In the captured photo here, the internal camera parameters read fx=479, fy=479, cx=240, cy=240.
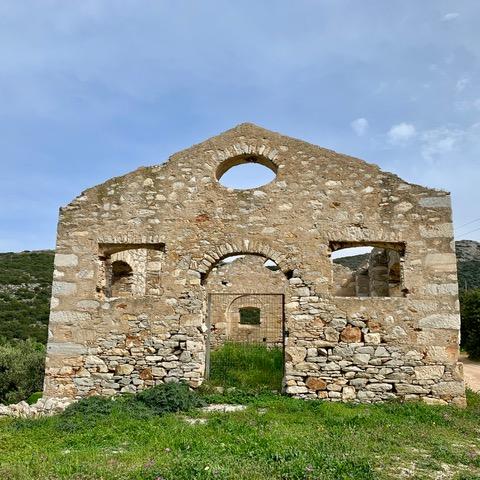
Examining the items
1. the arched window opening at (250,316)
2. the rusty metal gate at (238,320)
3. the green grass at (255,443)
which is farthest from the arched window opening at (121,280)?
the arched window opening at (250,316)

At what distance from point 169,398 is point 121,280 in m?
5.10

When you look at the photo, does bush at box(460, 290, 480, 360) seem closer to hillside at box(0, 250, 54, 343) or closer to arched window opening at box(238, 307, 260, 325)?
arched window opening at box(238, 307, 260, 325)

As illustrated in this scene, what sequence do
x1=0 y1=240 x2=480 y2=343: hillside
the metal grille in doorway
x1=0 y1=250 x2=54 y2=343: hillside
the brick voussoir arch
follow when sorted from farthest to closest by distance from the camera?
x1=0 y1=240 x2=480 y2=343: hillside, x1=0 y1=250 x2=54 y2=343: hillside, the metal grille in doorway, the brick voussoir arch

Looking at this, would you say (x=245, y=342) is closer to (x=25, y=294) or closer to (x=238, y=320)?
(x=238, y=320)

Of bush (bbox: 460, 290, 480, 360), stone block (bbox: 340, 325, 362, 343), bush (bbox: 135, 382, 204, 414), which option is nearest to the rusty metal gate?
bush (bbox: 460, 290, 480, 360)

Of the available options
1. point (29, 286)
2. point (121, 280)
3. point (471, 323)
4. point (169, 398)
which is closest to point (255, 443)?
point (169, 398)

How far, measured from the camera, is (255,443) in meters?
5.69

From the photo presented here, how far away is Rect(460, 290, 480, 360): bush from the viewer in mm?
19016

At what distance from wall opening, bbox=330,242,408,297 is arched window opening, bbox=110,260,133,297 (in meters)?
5.16

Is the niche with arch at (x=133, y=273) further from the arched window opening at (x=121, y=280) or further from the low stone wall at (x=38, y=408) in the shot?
the low stone wall at (x=38, y=408)

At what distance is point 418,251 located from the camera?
894cm

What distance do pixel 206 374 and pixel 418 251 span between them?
15.3ft

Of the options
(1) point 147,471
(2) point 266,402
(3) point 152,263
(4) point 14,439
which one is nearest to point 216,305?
(3) point 152,263

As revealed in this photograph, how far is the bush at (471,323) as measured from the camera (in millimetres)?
19016
